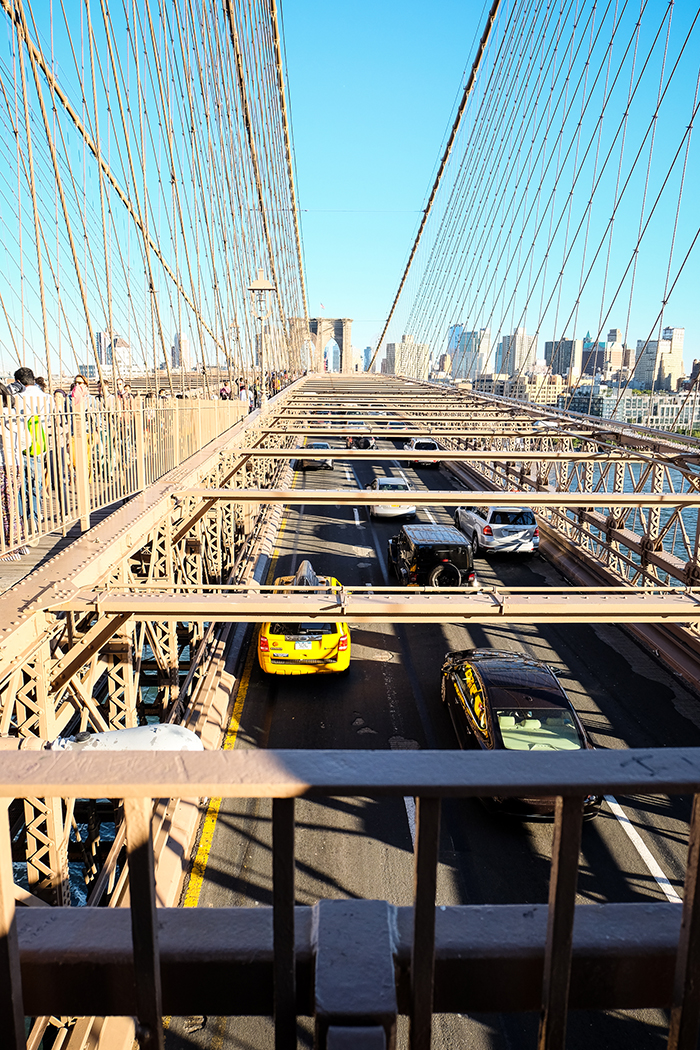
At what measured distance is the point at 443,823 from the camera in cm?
885

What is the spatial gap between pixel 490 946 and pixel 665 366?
2652 cm

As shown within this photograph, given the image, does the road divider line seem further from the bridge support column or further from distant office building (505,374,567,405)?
distant office building (505,374,567,405)

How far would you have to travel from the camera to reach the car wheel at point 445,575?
16.9 meters

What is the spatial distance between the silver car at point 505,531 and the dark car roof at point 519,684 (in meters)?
10.7

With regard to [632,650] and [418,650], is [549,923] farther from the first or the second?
[632,650]

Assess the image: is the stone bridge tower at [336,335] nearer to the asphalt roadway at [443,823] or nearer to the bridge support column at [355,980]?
the asphalt roadway at [443,823]

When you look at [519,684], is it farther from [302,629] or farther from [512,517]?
[512,517]

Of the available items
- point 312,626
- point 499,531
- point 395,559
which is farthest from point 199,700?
point 499,531

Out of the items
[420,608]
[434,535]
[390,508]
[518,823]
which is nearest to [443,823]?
[518,823]

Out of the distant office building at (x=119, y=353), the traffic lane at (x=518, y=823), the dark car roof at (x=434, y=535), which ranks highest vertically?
the distant office building at (x=119, y=353)

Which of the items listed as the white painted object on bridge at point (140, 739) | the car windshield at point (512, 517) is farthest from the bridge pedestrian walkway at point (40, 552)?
the car windshield at point (512, 517)

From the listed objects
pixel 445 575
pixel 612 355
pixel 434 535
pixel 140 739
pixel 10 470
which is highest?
pixel 612 355

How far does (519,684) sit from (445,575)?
7.27 meters

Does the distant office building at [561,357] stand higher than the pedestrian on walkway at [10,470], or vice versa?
the distant office building at [561,357]
